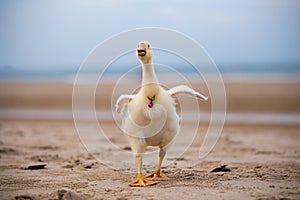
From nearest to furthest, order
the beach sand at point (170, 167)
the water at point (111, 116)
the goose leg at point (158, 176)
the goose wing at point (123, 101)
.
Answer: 1. the beach sand at point (170, 167)
2. the goose wing at point (123, 101)
3. the goose leg at point (158, 176)
4. the water at point (111, 116)

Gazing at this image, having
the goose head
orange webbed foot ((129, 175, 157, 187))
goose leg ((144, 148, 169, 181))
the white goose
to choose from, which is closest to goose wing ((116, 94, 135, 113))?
the white goose

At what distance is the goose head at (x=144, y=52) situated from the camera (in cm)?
562

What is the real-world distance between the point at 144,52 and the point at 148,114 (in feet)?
2.38

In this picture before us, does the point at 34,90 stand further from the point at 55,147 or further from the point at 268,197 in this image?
the point at 268,197

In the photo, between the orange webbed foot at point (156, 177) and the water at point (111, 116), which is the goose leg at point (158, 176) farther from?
the water at point (111, 116)

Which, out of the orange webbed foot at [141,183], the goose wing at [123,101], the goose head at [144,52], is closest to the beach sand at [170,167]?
the orange webbed foot at [141,183]

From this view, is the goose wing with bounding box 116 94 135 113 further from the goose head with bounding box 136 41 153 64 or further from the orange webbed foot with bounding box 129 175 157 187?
the orange webbed foot with bounding box 129 175 157 187

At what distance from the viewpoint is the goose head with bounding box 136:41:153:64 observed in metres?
5.62

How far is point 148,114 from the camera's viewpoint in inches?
221

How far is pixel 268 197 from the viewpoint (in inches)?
198

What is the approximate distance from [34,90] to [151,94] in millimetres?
22388

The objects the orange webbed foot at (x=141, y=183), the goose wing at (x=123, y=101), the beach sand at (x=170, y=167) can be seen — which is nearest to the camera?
the beach sand at (x=170, y=167)

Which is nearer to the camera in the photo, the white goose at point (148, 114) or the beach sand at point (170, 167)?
the beach sand at point (170, 167)

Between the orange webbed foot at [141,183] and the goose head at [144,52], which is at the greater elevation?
the goose head at [144,52]
